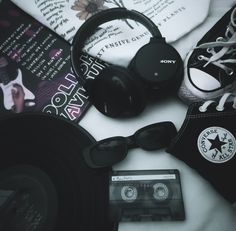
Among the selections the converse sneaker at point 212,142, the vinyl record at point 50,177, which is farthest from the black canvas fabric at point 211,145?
the vinyl record at point 50,177

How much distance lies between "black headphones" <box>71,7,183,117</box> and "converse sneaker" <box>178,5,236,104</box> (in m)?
0.02

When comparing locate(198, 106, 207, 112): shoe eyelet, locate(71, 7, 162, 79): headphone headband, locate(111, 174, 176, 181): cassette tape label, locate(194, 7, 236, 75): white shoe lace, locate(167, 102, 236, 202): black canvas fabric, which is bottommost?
locate(111, 174, 176, 181): cassette tape label

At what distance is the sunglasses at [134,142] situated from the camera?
438mm

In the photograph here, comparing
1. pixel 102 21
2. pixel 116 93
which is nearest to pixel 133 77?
pixel 116 93

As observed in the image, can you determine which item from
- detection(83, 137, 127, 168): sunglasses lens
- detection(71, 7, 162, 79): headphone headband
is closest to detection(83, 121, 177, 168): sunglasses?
detection(83, 137, 127, 168): sunglasses lens

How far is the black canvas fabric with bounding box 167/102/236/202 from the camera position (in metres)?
0.41

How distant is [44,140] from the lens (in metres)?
0.44

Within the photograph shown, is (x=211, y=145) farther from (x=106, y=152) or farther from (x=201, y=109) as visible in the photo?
(x=106, y=152)

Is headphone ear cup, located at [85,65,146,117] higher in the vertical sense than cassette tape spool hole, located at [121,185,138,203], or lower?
higher

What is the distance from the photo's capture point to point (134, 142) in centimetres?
46

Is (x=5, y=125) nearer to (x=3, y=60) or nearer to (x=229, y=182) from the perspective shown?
(x=3, y=60)

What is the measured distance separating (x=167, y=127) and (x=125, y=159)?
0.09m

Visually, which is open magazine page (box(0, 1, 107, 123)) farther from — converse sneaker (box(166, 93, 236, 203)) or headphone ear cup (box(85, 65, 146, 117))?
converse sneaker (box(166, 93, 236, 203))

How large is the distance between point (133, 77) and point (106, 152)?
128 mm
